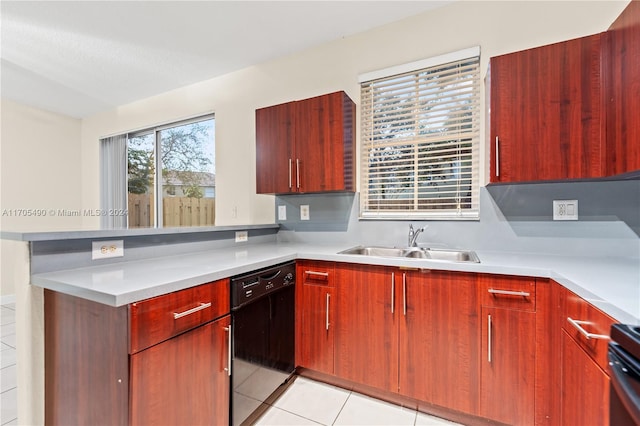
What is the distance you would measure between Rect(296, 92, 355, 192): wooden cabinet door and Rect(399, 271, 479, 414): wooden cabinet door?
3.07 feet

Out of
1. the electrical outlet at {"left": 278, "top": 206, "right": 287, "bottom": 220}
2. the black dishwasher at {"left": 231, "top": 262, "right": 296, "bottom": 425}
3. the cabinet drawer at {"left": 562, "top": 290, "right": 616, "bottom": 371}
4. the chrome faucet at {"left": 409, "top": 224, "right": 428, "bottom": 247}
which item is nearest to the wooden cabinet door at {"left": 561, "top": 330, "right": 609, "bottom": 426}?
the cabinet drawer at {"left": 562, "top": 290, "right": 616, "bottom": 371}

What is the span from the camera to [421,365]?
61.5 inches

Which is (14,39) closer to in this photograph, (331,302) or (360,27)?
(360,27)

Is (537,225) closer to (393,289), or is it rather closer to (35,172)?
(393,289)

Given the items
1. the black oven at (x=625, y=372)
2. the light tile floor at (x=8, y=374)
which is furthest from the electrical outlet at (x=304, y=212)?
the light tile floor at (x=8, y=374)

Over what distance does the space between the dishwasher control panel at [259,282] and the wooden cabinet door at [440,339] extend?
2.31ft

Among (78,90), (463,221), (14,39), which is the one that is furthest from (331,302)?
(78,90)

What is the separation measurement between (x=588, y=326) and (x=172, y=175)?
4.09 m

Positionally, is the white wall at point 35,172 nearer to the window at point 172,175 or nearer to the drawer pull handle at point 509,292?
the window at point 172,175

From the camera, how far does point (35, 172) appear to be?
12.6ft

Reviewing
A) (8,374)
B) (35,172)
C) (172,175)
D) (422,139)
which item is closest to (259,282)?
(422,139)

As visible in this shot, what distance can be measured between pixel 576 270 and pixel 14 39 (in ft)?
14.3

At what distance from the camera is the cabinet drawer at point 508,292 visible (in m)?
1.33

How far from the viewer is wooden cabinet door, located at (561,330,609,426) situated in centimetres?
92
